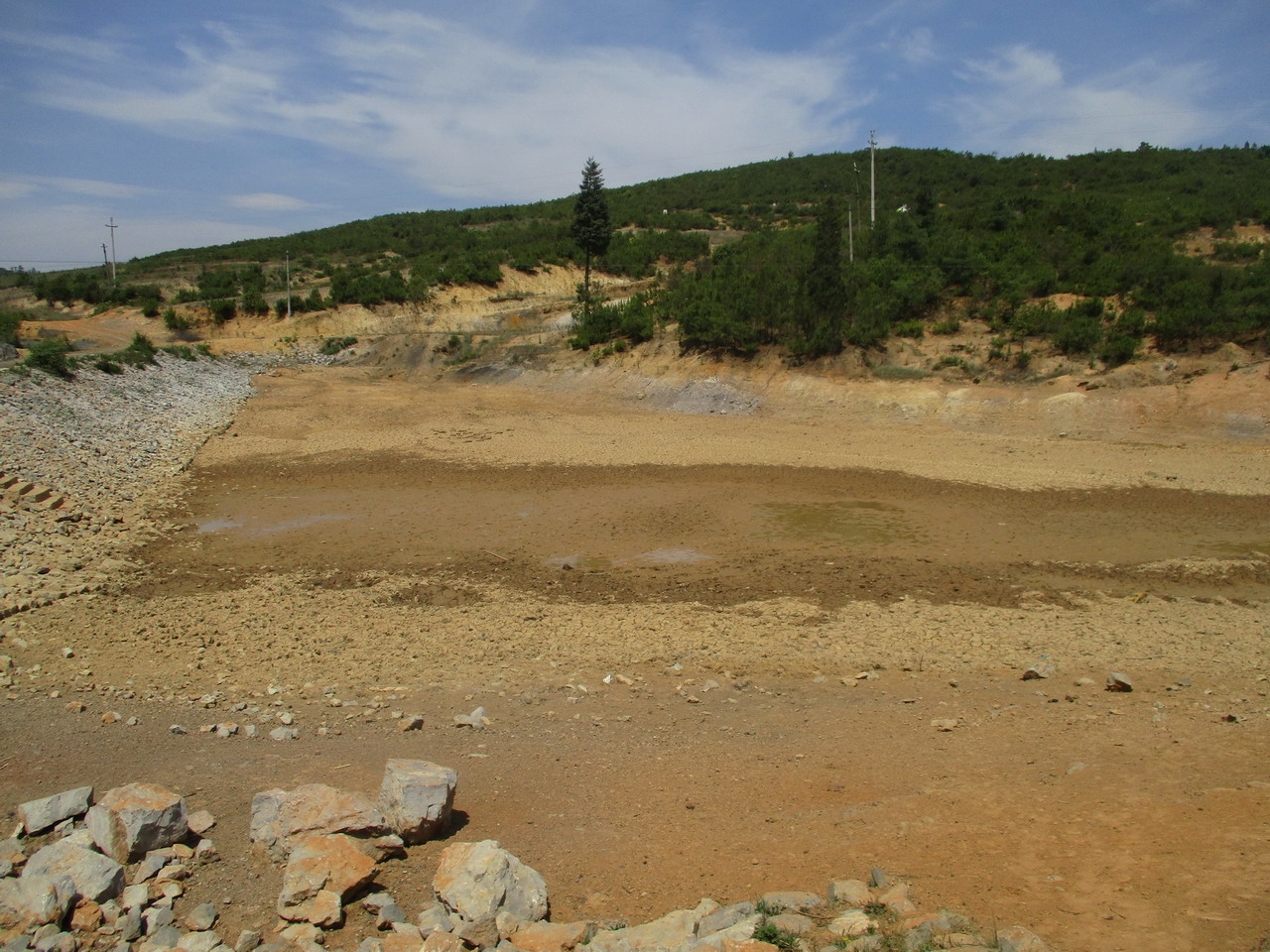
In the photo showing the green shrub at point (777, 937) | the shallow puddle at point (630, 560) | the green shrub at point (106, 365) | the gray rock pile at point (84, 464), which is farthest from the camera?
the green shrub at point (106, 365)

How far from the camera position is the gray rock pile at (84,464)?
939 centimetres

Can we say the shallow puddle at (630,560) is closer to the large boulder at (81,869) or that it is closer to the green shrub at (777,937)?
the large boulder at (81,869)

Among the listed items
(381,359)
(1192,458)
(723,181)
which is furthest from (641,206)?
(1192,458)

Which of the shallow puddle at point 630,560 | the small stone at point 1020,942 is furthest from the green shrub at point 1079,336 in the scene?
the small stone at point 1020,942

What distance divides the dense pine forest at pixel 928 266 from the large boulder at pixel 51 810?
830 inches

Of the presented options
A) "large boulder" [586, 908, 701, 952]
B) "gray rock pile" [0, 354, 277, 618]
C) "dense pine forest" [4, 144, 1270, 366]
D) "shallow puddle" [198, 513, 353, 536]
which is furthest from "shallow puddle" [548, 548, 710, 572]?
"dense pine forest" [4, 144, 1270, 366]

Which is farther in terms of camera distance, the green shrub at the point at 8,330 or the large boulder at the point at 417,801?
the green shrub at the point at 8,330

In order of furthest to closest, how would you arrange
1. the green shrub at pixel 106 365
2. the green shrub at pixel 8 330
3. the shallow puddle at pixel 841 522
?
the green shrub at pixel 8 330 < the green shrub at pixel 106 365 < the shallow puddle at pixel 841 522

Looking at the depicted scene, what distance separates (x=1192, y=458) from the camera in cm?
1617

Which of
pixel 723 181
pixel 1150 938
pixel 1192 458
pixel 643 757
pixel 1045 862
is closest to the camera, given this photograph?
pixel 1150 938

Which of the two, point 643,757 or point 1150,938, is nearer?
point 1150,938

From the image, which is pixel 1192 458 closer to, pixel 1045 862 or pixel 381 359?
pixel 1045 862

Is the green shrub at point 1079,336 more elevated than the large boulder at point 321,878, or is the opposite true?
the green shrub at point 1079,336

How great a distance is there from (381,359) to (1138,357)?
997 inches
